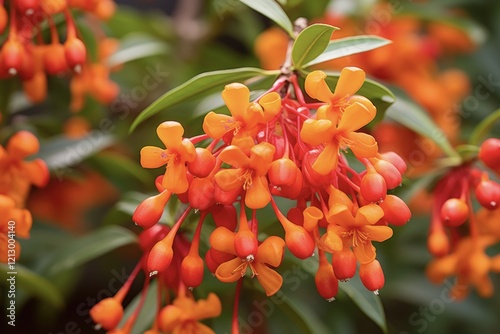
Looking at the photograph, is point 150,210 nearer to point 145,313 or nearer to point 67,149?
point 145,313

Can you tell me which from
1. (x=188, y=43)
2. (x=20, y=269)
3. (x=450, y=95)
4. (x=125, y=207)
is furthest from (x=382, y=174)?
(x=188, y=43)

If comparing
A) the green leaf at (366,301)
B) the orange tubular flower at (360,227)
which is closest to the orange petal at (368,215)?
the orange tubular flower at (360,227)

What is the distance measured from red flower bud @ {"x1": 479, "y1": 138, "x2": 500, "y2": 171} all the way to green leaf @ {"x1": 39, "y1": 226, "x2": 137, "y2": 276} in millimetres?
477

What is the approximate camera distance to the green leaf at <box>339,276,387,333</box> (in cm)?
83

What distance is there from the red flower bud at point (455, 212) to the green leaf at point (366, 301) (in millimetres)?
132

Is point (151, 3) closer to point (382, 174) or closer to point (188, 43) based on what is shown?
point (188, 43)

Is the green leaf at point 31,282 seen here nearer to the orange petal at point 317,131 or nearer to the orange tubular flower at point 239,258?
the orange tubular flower at point 239,258

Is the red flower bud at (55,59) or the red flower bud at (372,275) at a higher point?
the red flower bud at (55,59)

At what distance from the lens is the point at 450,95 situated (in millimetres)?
1366

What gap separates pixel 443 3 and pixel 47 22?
93 cm

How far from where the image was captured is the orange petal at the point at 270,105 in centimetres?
66

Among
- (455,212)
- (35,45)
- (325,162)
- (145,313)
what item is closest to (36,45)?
(35,45)

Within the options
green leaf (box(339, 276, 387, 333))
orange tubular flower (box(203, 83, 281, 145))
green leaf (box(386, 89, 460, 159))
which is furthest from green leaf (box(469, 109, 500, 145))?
orange tubular flower (box(203, 83, 281, 145))

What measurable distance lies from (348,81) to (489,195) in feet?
0.86
